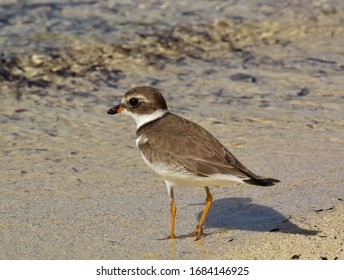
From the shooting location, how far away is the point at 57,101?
9453 mm

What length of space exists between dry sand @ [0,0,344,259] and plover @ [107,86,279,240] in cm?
42

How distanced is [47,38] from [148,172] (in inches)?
187

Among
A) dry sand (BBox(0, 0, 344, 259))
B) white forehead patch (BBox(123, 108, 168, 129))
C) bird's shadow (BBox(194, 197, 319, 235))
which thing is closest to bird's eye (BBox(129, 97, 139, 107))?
white forehead patch (BBox(123, 108, 168, 129))

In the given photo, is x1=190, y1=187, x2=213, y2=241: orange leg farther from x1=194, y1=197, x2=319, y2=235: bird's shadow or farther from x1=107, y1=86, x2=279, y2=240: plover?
x1=194, y1=197, x2=319, y2=235: bird's shadow

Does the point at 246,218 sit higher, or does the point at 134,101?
the point at 134,101

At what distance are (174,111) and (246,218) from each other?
9.90 feet

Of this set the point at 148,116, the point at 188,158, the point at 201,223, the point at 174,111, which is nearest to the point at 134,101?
the point at 148,116

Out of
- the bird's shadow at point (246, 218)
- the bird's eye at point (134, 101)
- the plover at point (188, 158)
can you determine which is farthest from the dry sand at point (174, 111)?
the bird's eye at point (134, 101)

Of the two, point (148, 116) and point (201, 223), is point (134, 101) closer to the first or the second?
point (148, 116)

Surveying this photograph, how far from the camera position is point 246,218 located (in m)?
6.21

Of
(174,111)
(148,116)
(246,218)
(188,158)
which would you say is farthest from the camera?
(174,111)

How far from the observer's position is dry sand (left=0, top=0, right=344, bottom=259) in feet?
19.4
